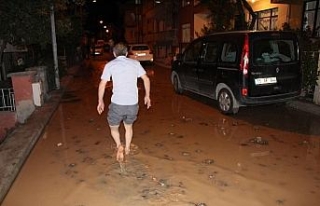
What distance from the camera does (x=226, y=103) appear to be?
8672mm

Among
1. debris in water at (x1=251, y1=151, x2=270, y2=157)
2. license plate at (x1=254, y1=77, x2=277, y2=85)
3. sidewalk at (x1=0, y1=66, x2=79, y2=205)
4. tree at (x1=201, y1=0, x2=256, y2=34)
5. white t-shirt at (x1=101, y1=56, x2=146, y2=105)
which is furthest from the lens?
tree at (x1=201, y1=0, x2=256, y2=34)

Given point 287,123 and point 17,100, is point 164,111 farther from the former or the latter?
point 17,100

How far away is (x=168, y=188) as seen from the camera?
453 cm

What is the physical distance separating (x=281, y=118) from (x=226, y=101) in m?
1.37

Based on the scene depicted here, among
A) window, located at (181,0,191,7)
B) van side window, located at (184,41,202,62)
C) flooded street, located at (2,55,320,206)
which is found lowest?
flooded street, located at (2,55,320,206)

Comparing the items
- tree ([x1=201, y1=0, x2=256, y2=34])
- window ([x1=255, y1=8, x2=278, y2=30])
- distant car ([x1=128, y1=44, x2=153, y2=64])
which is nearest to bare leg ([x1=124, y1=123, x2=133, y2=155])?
tree ([x1=201, y1=0, x2=256, y2=34])

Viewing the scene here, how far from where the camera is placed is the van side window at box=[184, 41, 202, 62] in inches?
401

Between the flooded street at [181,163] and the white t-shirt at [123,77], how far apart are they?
1.04 m

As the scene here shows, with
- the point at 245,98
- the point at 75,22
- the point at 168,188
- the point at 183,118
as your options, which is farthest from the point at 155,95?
the point at 75,22

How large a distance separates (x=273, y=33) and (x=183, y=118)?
9.49ft

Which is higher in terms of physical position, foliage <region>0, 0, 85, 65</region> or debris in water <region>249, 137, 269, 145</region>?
foliage <region>0, 0, 85, 65</region>

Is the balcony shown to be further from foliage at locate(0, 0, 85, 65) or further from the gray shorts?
the gray shorts

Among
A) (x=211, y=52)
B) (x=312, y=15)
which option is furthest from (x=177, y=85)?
(x=312, y=15)

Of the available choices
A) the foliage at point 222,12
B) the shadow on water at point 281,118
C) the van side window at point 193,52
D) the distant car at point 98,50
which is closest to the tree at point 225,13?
the foliage at point 222,12
